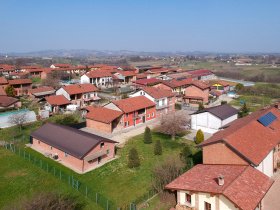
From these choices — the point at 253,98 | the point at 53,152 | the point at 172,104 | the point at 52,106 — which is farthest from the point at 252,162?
the point at 253,98

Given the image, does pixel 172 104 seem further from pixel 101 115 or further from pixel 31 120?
pixel 31 120

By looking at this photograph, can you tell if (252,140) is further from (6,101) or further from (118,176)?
(6,101)

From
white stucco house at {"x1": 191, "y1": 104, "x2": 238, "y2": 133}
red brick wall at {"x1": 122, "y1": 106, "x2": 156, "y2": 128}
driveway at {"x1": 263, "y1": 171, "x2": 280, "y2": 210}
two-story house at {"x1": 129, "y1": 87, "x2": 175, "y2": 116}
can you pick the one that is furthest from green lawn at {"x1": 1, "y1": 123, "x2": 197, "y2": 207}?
two-story house at {"x1": 129, "y1": 87, "x2": 175, "y2": 116}

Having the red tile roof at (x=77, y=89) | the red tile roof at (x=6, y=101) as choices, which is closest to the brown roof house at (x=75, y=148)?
the red tile roof at (x=6, y=101)

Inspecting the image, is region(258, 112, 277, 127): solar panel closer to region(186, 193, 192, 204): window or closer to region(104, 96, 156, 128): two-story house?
region(186, 193, 192, 204): window

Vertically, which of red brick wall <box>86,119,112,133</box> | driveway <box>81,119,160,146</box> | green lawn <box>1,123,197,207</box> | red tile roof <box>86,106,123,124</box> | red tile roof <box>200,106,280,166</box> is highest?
red tile roof <box>200,106,280,166</box>

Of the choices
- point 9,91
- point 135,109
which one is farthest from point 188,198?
point 9,91
